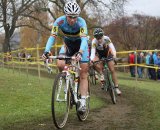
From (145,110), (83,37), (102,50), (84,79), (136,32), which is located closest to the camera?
(83,37)

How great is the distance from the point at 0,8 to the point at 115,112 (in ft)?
124

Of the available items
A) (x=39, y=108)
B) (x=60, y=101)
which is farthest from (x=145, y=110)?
(x=60, y=101)

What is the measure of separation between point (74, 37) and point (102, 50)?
393 cm

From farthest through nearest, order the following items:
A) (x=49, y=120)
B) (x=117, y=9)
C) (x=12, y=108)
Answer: (x=117, y=9)
(x=12, y=108)
(x=49, y=120)

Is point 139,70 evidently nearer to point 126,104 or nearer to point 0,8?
point 126,104

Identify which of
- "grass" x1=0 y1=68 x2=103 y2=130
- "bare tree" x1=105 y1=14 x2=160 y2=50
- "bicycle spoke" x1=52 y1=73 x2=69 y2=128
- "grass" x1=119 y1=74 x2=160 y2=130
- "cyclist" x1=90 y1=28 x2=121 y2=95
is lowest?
"grass" x1=119 y1=74 x2=160 y2=130

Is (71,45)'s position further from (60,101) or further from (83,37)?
(60,101)

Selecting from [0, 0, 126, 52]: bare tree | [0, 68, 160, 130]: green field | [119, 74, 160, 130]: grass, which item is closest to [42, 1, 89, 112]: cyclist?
[0, 68, 160, 130]: green field

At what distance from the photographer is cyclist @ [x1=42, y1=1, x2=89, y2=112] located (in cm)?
709

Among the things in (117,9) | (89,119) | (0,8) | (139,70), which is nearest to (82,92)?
(89,119)

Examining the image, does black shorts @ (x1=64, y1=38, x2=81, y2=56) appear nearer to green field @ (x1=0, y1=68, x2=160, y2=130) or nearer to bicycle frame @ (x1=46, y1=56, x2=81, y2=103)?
bicycle frame @ (x1=46, y1=56, x2=81, y2=103)

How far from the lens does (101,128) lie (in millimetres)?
6938

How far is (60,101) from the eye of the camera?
6.79 metres

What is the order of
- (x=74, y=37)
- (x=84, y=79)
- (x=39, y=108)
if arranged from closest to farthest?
1. (x=74, y=37)
2. (x=84, y=79)
3. (x=39, y=108)
